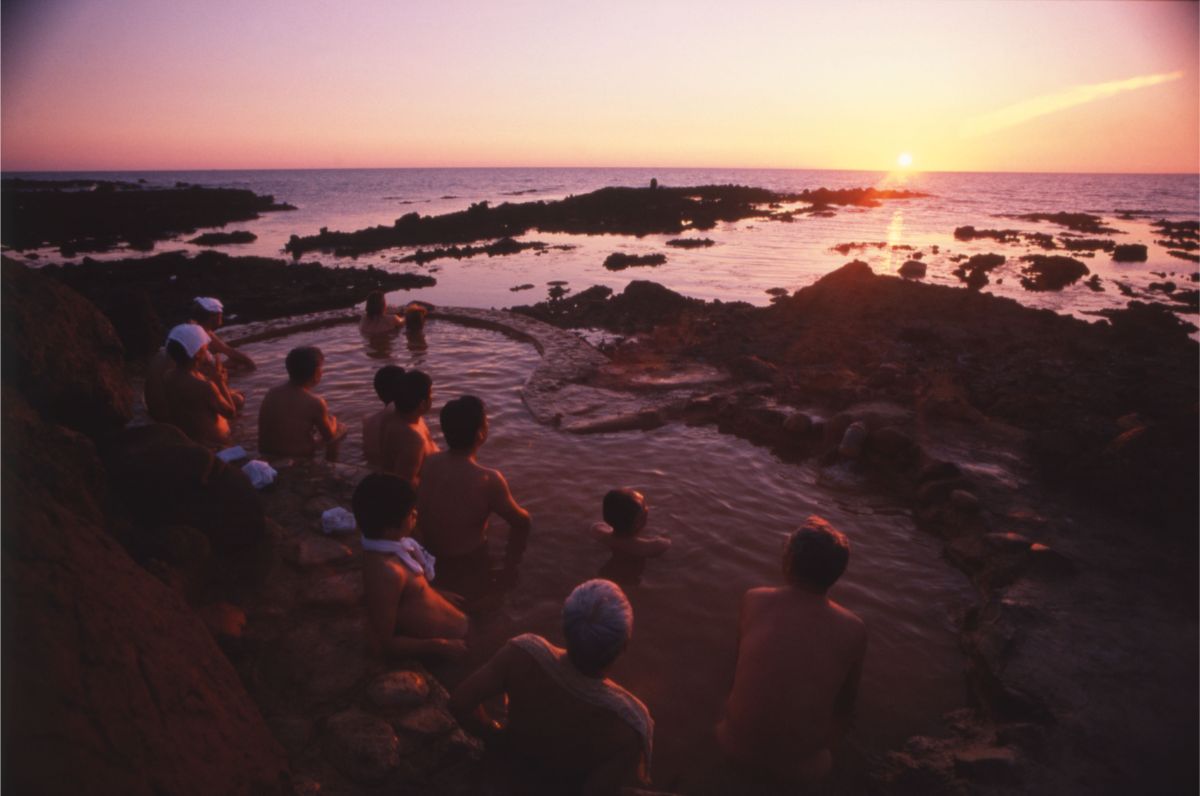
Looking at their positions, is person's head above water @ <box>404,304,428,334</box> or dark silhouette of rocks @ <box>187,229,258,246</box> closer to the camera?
person's head above water @ <box>404,304,428,334</box>

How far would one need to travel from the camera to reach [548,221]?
3759cm

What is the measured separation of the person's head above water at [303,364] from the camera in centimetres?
577

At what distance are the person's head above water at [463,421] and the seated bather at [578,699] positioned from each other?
2068mm

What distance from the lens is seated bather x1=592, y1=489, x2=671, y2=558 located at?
4.96 m

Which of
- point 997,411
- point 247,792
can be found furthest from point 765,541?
point 997,411

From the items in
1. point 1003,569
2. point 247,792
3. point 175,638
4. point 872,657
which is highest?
point 175,638

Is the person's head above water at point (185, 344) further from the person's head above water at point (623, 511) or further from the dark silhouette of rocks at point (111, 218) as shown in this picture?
the dark silhouette of rocks at point (111, 218)

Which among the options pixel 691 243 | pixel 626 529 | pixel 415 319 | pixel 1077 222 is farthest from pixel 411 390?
pixel 1077 222

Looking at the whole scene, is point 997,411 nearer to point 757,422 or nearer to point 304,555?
point 757,422

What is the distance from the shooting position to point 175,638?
2.49 metres

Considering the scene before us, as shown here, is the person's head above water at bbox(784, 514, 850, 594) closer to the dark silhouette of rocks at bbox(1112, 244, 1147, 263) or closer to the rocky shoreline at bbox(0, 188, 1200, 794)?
the rocky shoreline at bbox(0, 188, 1200, 794)

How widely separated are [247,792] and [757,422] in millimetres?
6833

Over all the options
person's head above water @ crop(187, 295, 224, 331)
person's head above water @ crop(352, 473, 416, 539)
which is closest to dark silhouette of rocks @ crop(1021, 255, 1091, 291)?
person's head above water @ crop(352, 473, 416, 539)

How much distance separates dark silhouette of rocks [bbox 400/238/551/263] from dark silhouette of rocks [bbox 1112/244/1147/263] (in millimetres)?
24459
